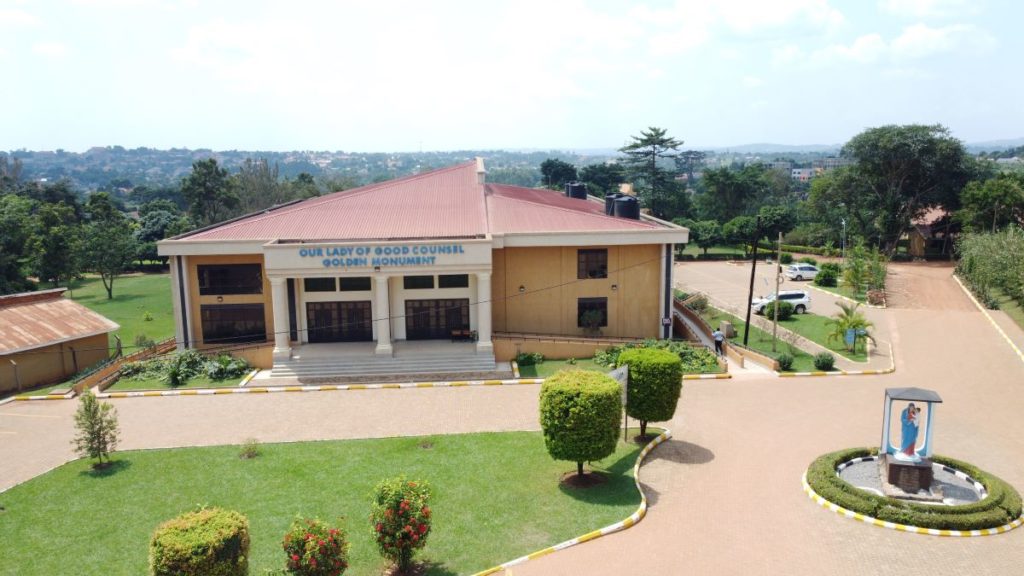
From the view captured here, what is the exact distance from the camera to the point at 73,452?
2188cm

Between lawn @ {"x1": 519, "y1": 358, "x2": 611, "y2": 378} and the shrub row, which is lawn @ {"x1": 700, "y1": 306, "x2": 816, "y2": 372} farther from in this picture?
lawn @ {"x1": 519, "y1": 358, "x2": 611, "y2": 378}

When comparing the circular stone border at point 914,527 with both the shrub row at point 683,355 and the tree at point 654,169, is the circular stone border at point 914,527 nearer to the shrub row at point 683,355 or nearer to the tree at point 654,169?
the shrub row at point 683,355

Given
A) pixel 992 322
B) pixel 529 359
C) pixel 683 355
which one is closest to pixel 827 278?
pixel 992 322

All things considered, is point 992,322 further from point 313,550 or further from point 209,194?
point 209,194

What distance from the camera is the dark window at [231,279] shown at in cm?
3241

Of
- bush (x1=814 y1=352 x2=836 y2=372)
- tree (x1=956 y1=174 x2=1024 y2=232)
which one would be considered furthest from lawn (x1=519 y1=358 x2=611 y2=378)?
tree (x1=956 y1=174 x2=1024 y2=232)

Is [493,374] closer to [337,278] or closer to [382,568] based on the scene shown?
[337,278]

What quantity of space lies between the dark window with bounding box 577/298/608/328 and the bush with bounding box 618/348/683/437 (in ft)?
41.5

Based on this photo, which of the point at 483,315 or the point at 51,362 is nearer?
the point at 483,315

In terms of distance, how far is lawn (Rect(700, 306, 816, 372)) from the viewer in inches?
1180

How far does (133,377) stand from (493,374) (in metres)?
14.4

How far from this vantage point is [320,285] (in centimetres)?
3206

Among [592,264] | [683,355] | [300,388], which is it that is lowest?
[300,388]

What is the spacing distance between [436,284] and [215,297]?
9765 mm
